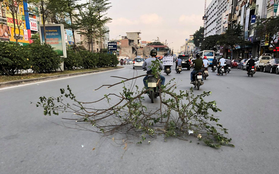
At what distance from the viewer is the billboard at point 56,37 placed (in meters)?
16.4

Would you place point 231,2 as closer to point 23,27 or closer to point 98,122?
point 23,27

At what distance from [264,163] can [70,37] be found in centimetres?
5148

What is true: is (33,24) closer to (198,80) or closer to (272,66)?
(198,80)

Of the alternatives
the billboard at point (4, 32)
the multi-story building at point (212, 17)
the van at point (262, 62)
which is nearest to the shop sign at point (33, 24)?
the billboard at point (4, 32)

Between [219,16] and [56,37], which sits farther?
[219,16]

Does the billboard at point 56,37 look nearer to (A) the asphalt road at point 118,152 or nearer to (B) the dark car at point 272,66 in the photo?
(A) the asphalt road at point 118,152

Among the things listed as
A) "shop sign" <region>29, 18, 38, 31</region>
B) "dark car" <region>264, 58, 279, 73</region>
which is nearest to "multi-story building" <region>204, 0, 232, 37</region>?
"dark car" <region>264, 58, 279, 73</region>

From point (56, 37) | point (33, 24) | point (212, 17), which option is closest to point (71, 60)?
point (56, 37)

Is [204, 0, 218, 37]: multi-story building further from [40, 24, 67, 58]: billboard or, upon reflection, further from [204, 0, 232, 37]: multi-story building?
[40, 24, 67, 58]: billboard

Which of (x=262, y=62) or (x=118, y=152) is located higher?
(x=262, y=62)

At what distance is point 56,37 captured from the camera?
16547 mm

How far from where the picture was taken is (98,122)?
171 inches

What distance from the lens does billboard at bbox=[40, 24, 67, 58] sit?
1638cm

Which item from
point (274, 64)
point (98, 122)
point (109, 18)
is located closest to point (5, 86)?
point (98, 122)
